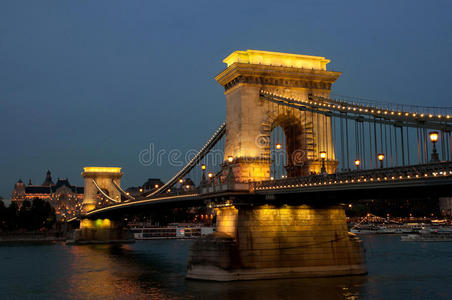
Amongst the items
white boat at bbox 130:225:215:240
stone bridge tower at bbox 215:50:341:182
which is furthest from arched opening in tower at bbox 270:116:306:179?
white boat at bbox 130:225:215:240

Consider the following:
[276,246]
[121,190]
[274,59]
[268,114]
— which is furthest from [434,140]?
[121,190]

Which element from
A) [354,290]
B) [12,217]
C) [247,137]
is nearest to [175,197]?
[247,137]

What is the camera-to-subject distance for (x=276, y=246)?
132 feet

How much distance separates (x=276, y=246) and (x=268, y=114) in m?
10.9

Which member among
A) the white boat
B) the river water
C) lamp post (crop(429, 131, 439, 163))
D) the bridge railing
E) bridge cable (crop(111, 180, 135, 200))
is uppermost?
bridge cable (crop(111, 180, 135, 200))

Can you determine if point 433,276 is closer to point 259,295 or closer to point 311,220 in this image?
point 311,220

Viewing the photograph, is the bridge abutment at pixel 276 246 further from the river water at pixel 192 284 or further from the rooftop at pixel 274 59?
the rooftop at pixel 274 59

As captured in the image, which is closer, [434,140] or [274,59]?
[434,140]

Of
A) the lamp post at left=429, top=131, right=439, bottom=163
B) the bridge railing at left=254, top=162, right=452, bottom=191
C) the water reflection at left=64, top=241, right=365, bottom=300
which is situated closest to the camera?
the lamp post at left=429, top=131, right=439, bottom=163

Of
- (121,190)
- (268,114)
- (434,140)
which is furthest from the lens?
(121,190)

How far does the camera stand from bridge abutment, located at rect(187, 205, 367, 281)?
39.1 meters

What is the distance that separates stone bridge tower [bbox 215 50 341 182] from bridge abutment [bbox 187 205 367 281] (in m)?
4.34

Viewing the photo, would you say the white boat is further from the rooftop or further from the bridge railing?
the bridge railing

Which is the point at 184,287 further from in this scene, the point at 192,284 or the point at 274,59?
the point at 274,59
